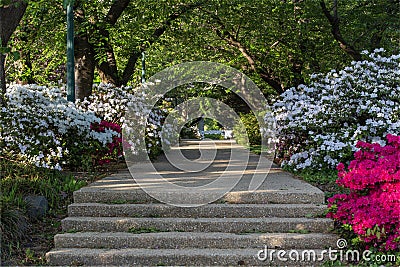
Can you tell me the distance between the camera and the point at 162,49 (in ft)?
52.6

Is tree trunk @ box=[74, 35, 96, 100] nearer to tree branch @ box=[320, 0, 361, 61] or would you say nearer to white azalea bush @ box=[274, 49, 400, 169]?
white azalea bush @ box=[274, 49, 400, 169]

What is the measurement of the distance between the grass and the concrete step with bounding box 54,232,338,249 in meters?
0.31

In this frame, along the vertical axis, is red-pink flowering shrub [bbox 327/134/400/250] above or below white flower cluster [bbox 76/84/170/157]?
below

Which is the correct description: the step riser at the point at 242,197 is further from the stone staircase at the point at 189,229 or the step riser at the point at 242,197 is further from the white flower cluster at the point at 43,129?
the white flower cluster at the point at 43,129

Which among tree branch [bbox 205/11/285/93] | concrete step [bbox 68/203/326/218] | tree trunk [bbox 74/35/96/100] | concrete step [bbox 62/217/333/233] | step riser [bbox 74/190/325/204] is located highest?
tree branch [bbox 205/11/285/93]

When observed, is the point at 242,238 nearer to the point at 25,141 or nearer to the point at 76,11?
the point at 25,141

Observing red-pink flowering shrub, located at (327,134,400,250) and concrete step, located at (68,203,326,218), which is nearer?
red-pink flowering shrub, located at (327,134,400,250)

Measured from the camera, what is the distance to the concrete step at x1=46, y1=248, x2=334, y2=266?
4.75 metres

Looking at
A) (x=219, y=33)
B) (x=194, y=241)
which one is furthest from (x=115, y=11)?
(x=194, y=241)

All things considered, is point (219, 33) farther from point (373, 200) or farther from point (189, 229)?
point (373, 200)

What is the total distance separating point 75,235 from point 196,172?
10.6 feet

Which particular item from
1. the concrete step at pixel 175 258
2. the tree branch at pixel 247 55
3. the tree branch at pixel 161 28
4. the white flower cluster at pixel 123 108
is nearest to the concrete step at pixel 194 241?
the concrete step at pixel 175 258

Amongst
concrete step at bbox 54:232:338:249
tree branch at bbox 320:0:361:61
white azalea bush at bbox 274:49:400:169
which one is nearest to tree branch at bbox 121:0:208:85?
tree branch at bbox 320:0:361:61

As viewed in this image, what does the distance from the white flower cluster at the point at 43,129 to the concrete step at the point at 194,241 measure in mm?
1902
